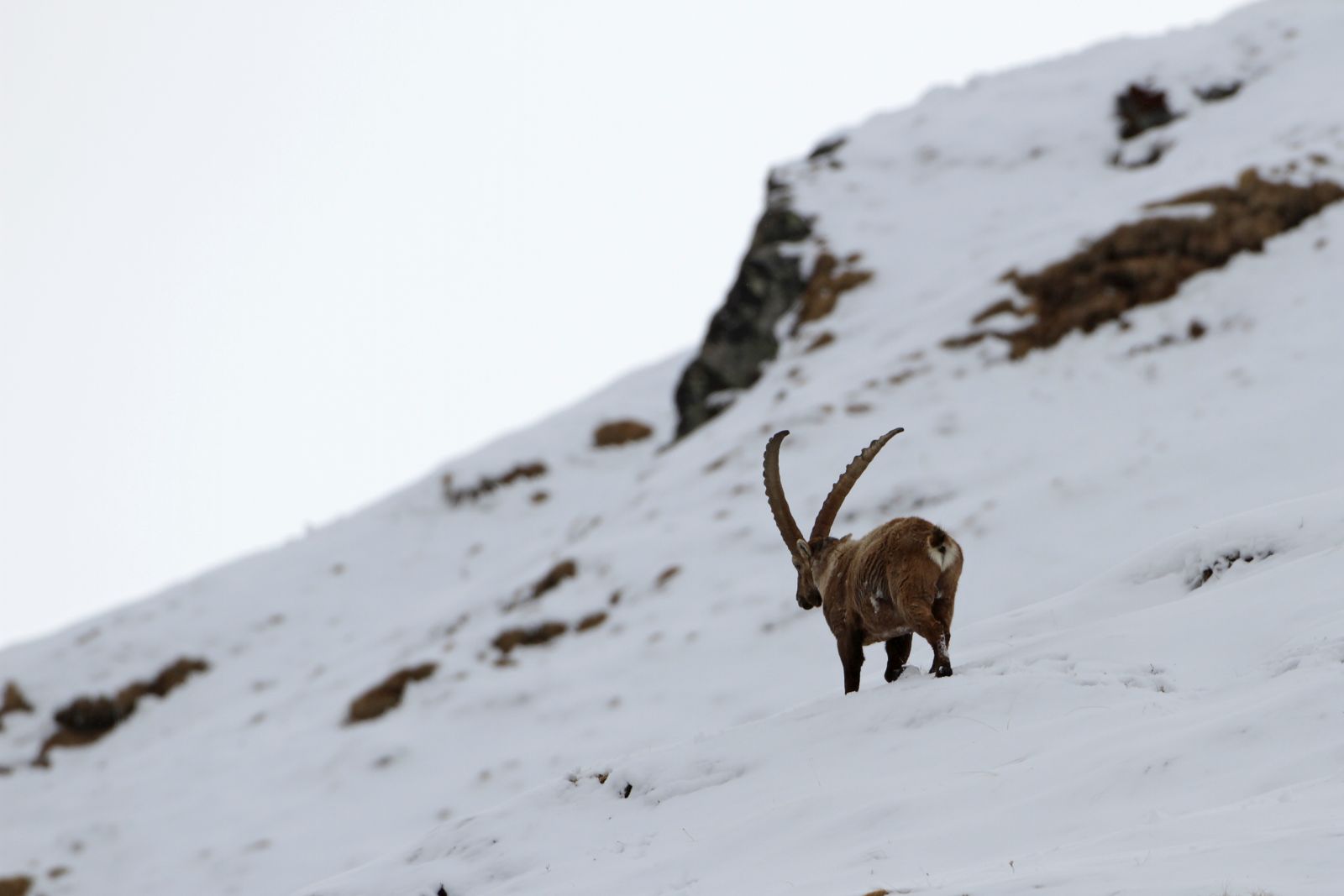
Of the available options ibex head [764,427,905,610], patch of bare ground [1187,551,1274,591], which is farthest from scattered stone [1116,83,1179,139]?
ibex head [764,427,905,610]

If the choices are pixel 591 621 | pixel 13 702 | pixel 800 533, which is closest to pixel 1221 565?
pixel 800 533

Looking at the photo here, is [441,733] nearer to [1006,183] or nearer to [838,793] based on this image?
[838,793]

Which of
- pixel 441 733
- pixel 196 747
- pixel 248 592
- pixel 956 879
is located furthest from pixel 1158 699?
pixel 248 592

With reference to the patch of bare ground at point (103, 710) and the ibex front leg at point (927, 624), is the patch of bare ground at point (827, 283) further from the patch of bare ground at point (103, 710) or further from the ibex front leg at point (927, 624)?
the ibex front leg at point (927, 624)

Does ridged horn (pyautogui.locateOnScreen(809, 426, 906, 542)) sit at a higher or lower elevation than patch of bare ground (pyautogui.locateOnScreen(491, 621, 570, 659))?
higher

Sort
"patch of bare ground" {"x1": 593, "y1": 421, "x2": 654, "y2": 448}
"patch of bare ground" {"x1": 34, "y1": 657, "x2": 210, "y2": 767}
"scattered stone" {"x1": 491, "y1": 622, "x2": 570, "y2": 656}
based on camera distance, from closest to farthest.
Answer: "scattered stone" {"x1": 491, "y1": 622, "x2": 570, "y2": 656}, "patch of bare ground" {"x1": 34, "y1": 657, "x2": 210, "y2": 767}, "patch of bare ground" {"x1": 593, "y1": 421, "x2": 654, "y2": 448}

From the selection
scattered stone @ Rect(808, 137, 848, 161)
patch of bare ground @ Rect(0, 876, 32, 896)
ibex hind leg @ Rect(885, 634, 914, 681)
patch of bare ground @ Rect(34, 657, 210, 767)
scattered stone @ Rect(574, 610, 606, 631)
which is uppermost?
scattered stone @ Rect(808, 137, 848, 161)

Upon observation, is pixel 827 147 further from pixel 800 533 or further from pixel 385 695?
pixel 800 533

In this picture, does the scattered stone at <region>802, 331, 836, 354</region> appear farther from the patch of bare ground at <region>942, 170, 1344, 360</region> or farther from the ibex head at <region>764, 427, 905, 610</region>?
the ibex head at <region>764, 427, 905, 610</region>

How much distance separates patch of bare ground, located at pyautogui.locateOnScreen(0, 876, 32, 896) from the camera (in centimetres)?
1677

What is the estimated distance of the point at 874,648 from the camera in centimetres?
1352

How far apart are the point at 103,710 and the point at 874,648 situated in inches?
721

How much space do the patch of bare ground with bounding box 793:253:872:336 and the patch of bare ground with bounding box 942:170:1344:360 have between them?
625cm

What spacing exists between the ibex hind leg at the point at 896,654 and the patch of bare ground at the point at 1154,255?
1226 centimetres
